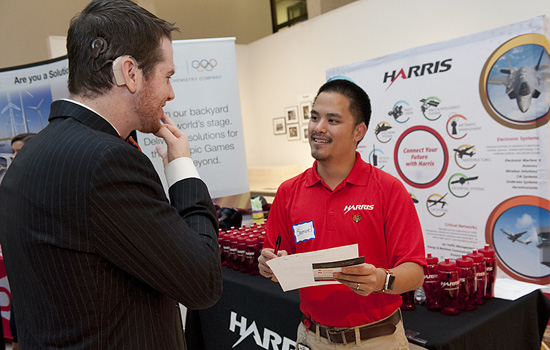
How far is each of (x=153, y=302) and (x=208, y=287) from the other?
0.15 m

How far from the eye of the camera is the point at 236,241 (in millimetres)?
2838

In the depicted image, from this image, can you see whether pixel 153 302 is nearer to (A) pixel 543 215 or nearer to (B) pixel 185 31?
(A) pixel 543 215

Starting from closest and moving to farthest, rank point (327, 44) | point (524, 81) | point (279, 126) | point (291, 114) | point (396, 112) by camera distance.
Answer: point (524, 81) < point (396, 112) < point (327, 44) < point (291, 114) < point (279, 126)

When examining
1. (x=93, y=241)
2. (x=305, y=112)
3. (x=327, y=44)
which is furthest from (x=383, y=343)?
(x=305, y=112)

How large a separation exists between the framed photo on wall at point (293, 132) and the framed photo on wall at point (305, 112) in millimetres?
250

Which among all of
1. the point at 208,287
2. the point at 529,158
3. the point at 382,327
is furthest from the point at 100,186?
the point at 529,158

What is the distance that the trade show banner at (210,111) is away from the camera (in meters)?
3.31

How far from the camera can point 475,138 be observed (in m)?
3.58

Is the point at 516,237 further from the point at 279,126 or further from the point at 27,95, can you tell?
the point at 279,126

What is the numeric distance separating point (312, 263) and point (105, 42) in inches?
32.8

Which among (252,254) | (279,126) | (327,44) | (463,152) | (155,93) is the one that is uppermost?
(327,44)

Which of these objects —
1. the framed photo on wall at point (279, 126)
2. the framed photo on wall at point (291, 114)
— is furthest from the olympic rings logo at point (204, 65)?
the framed photo on wall at point (279, 126)

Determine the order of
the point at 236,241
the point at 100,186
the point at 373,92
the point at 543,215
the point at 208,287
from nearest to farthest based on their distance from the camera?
the point at 100,186 → the point at 208,287 → the point at 236,241 → the point at 543,215 → the point at 373,92

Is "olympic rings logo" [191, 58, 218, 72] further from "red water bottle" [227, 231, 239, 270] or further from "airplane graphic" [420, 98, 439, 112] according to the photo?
"airplane graphic" [420, 98, 439, 112]
